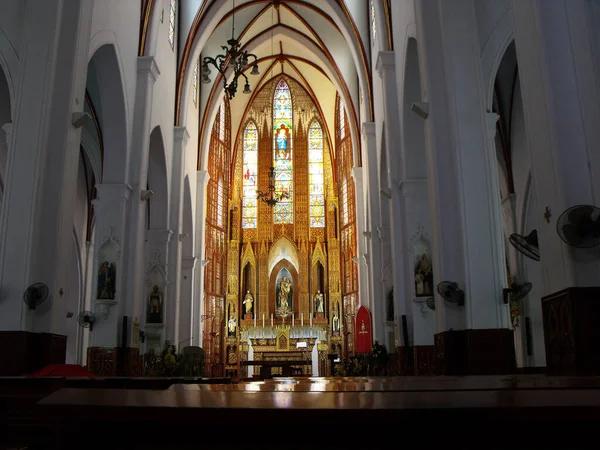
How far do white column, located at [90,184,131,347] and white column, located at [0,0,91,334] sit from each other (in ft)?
12.2

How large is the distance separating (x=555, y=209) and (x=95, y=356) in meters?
10.3

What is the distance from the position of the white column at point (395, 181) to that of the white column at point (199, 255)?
1091 cm

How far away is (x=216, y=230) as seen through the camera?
28.8 metres

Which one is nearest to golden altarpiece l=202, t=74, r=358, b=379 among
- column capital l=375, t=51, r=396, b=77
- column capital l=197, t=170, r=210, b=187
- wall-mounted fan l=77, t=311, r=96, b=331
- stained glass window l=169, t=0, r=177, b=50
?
column capital l=197, t=170, r=210, b=187

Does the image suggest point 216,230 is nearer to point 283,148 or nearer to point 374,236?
point 283,148

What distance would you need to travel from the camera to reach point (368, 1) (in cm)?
1998

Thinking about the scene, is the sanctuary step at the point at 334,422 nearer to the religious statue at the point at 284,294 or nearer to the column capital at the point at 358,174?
the column capital at the point at 358,174

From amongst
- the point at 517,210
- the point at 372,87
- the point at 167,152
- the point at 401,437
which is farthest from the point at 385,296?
the point at 401,437

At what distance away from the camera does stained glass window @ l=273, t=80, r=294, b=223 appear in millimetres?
31000

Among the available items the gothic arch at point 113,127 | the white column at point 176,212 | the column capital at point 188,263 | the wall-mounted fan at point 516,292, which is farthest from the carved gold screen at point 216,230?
the wall-mounted fan at point 516,292

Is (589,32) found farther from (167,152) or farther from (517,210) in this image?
(167,152)

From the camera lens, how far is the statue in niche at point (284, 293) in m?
29.1

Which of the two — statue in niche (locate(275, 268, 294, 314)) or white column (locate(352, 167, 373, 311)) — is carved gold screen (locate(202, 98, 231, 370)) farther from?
white column (locate(352, 167, 373, 311))

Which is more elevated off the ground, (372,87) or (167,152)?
(372,87)
